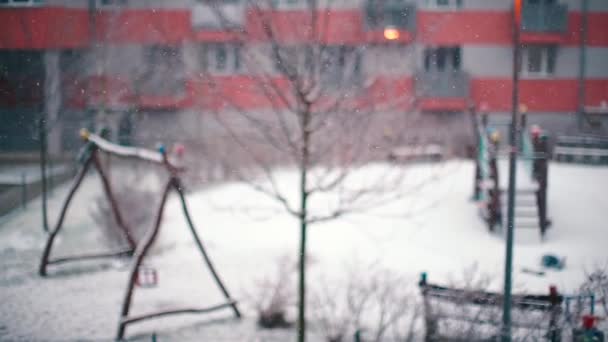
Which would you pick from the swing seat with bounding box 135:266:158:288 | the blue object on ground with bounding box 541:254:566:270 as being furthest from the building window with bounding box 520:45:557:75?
the swing seat with bounding box 135:266:158:288

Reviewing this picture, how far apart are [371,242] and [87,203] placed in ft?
21.7

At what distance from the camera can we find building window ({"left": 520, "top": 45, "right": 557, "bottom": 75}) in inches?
740

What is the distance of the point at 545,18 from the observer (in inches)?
731

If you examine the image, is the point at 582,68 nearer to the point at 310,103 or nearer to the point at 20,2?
the point at 310,103

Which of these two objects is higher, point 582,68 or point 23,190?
point 582,68

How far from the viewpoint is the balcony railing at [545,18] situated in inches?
722

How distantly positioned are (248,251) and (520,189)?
606cm

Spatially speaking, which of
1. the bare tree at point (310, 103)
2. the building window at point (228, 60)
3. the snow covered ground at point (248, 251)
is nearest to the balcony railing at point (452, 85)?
the snow covered ground at point (248, 251)

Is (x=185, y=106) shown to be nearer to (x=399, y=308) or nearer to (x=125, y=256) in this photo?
(x=125, y=256)

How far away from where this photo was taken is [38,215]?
9305mm

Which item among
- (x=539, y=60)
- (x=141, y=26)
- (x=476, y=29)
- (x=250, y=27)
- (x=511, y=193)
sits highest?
(x=476, y=29)

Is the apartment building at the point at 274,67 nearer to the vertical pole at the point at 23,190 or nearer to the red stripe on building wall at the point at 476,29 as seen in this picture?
the red stripe on building wall at the point at 476,29

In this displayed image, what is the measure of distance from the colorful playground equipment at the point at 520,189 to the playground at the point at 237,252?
246 mm

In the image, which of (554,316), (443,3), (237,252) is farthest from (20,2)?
(443,3)
